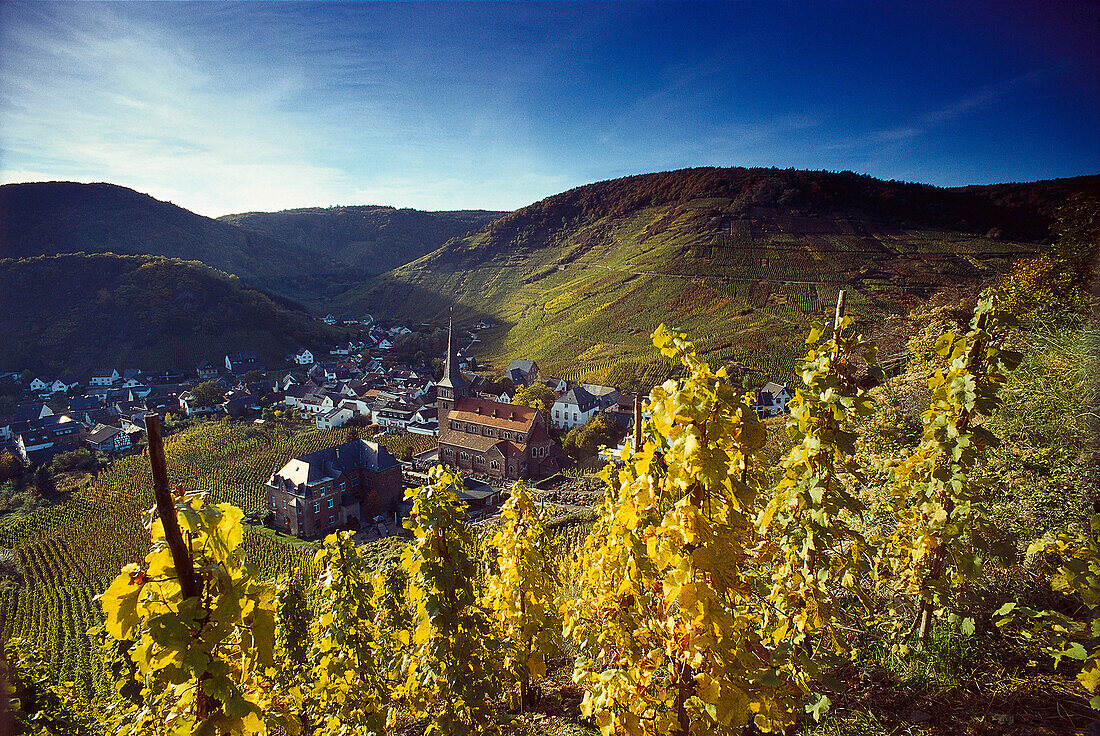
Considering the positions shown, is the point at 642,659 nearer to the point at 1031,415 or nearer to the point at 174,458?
the point at 1031,415

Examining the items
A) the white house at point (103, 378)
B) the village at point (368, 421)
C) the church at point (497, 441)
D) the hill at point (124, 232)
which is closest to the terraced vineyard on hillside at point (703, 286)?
the village at point (368, 421)

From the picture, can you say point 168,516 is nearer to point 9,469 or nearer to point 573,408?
point 573,408

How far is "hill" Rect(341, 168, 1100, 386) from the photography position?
57.1m

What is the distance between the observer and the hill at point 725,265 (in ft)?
187

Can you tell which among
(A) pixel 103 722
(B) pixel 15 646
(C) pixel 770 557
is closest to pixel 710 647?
(C) pixel 770 557

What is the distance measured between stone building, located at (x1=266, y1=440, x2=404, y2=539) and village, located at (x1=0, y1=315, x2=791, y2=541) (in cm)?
7

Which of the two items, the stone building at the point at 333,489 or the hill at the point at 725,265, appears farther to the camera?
the hill at the point at 725,265

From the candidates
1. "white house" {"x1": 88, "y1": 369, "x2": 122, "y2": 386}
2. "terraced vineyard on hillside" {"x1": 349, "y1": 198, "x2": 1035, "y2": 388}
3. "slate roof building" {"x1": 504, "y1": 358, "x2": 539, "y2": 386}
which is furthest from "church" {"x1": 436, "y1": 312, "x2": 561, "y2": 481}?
"white house" {"x1": 88, "y1": 369, "x2": 122, "y2": 386}

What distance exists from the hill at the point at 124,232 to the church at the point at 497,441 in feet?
441

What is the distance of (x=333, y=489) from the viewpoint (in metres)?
29.9

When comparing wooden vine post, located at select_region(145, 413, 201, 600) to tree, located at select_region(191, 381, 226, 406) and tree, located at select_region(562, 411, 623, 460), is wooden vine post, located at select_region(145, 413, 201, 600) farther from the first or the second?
tree, located at select_region(191, 381, 226, 406)

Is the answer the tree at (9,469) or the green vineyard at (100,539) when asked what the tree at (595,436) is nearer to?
the green vineyard at (100,539)

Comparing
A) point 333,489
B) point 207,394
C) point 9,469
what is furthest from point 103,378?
point 333,489

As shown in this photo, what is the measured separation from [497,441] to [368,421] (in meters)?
24.0
